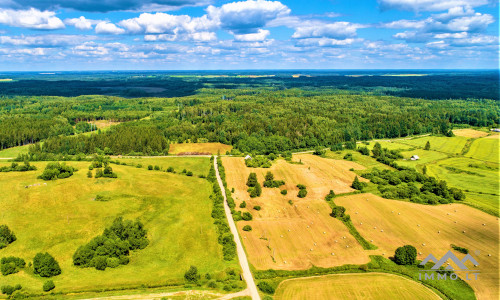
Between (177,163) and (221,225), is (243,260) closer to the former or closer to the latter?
(221,225)

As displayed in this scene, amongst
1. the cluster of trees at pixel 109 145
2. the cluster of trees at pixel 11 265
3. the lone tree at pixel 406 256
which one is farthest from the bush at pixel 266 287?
the cluster of trees at pixel 109 145

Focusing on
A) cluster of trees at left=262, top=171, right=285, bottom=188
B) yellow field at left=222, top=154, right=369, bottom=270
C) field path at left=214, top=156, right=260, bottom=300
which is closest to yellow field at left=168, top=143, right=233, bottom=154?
yellow field at left=222, top=154, right=369, bottom=270

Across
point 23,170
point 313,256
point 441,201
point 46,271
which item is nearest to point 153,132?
point 23,170

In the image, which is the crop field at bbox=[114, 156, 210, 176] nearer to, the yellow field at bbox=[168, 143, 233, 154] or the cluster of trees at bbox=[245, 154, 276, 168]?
the yellow field at bbox=[168, 143, 233, 154]

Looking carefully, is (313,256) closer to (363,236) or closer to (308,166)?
(363,236)

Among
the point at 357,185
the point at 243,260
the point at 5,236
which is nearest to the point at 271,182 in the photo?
the point at 357,185
